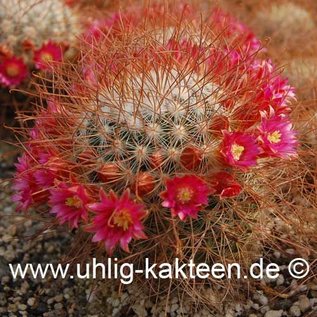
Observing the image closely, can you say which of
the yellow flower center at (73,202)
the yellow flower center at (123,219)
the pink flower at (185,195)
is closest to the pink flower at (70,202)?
the yellow flower center at (73,202)

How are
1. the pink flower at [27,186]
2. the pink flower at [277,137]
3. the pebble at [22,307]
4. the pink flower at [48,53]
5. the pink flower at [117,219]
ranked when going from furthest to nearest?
the pink flower at [48,53]
the pebble at [22,307]
the pink flower at [27,186]
the pink flower at [277,137]
the pink flower at [117,219]

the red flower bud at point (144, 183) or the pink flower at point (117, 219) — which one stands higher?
the red flower bud at point (144, 183)

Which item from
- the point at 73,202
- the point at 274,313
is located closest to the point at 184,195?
the point at 73,202

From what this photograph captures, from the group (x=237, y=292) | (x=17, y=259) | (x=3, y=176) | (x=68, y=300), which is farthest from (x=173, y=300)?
(x=3, y=176)

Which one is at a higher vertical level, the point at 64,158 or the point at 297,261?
the point at 64,158

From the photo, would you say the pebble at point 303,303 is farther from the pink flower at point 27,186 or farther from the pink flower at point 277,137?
the pink flower at point 27,186

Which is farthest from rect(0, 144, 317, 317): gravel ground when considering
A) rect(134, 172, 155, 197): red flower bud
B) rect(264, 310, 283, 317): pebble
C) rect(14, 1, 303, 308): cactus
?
rect(134, 172, 155, 197): red flower bud

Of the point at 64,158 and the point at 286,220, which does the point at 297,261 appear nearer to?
the point at 286,220

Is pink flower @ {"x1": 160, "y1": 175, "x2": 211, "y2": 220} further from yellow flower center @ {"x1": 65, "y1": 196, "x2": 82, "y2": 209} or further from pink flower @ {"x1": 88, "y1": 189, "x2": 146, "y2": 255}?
yellow flower center @ {"x1": 65, "y1": 196, "x2": 82, "y2": 209}
